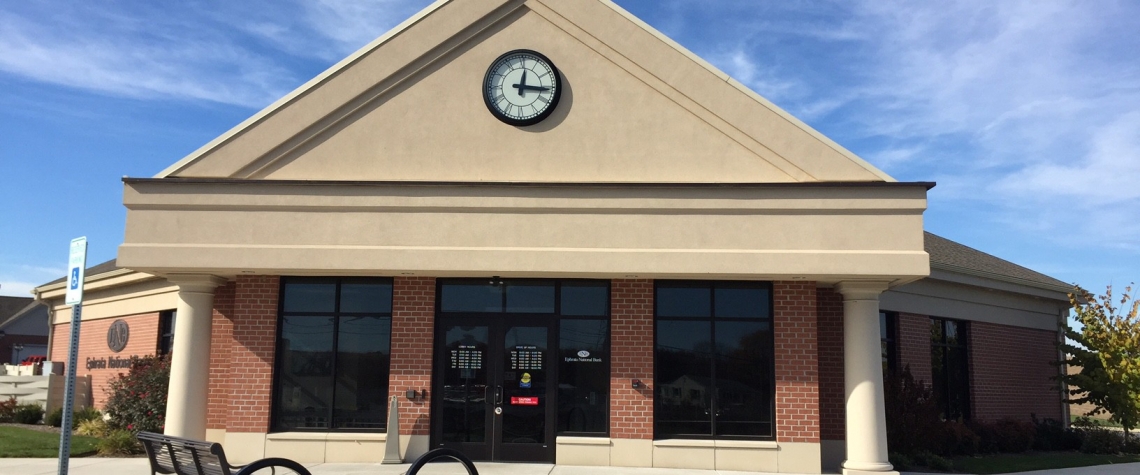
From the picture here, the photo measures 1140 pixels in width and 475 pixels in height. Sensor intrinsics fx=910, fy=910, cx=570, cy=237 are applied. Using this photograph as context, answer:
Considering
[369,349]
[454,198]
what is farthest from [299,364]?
[454,198]

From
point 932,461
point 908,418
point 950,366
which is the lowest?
point 932,461

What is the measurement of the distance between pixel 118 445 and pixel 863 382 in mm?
12255

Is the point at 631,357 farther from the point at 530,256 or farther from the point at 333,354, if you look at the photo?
the point at 333,354

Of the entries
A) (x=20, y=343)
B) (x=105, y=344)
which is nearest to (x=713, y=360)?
(x=105, y=344)

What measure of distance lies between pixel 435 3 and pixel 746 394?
7.83 metres

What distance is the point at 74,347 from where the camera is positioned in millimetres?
8352

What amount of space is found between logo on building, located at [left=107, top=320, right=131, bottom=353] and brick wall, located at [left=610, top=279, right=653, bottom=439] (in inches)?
512

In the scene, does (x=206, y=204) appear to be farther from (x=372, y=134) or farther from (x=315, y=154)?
(x=372, y=134)

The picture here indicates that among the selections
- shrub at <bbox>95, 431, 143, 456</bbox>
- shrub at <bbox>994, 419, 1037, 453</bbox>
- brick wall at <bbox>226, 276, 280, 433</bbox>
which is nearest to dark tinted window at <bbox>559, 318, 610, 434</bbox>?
brick wall at <bbox>226, 276, 280, 433</bbox>

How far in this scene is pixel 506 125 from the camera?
14.2 metres

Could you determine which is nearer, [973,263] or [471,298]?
[471,298]

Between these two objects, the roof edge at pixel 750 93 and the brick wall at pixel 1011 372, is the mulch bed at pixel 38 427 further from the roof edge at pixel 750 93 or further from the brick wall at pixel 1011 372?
the brick wall at pixel 1011 372

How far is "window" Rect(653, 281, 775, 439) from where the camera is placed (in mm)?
14062

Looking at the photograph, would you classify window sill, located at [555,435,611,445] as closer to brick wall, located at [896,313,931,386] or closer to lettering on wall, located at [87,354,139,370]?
brick wall, located at [896,313,931,386]
